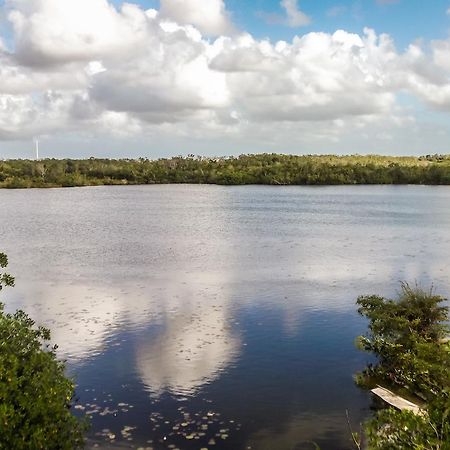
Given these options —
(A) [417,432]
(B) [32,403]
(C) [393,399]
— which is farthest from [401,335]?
(B) [32,403]

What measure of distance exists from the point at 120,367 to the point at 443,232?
57.2m

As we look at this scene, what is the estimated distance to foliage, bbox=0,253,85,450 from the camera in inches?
465

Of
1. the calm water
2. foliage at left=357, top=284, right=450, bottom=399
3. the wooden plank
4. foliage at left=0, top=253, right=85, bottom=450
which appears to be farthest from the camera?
foliage at left=357, top=284, right=450, bottom=399

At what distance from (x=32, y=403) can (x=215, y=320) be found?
17.8 meters

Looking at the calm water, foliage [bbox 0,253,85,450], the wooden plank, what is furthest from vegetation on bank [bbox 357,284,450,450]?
foliage [bbox 0,253,85,450]

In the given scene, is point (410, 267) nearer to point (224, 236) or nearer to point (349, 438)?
point (224, 236)

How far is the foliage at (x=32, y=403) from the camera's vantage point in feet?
38.8

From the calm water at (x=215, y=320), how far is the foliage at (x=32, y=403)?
406 cm

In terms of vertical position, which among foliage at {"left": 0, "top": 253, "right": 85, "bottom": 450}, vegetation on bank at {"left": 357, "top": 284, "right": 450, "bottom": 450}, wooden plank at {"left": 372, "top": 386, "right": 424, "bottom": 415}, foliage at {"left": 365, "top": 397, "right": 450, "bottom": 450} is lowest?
wooden plank at {"left": 372, "top": 386, "right": 424, "bottom": 415}

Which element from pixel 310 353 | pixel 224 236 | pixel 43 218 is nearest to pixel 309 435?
pixel 310 353

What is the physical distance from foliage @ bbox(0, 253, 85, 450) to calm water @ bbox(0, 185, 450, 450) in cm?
406

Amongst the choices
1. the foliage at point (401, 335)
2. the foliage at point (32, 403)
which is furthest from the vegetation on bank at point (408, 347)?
the foliage at point (32, 403)

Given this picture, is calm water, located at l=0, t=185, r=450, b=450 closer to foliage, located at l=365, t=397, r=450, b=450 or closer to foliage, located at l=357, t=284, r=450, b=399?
foliage, located at l=357, t=284, r=450, b=399

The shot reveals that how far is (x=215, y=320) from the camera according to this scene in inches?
1177
